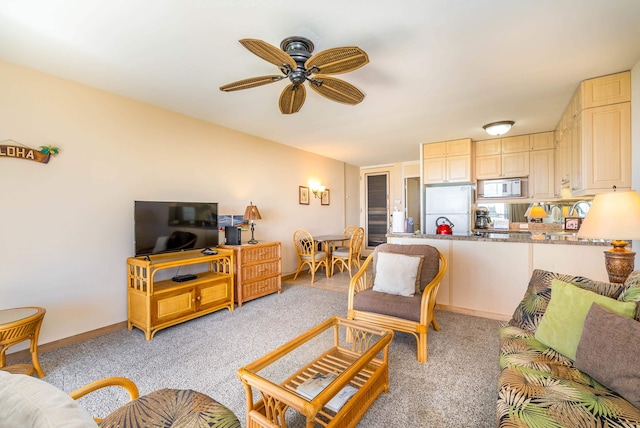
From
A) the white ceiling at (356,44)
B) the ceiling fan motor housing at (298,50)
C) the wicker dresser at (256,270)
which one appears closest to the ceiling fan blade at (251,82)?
the ceiling fan motor housing at (298,50)

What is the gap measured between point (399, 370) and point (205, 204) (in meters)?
2.75

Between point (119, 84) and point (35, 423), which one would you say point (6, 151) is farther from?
→ point (35, 423)

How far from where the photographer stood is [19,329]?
6.21 ft

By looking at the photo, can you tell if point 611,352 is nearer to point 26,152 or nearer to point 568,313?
point 568,313

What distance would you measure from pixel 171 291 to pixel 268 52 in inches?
Result: 97.9

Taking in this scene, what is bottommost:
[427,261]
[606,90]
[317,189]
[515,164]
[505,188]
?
[427,261]

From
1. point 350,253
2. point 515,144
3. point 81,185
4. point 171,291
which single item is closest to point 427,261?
point 350,253

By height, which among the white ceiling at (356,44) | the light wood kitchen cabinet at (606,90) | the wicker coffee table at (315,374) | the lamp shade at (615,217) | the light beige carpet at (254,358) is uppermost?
the white ceiling at (356,44)

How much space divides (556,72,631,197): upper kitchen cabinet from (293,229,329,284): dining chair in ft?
11.7

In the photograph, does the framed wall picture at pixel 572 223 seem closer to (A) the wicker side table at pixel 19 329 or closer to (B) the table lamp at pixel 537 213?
(B) the table lamp at pixel 537 213

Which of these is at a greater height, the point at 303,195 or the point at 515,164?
the point at 515,164

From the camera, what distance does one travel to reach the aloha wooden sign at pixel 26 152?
7.34 ft

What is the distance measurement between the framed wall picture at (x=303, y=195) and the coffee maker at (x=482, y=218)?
129 inches

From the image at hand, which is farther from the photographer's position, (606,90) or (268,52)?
(606,90)
